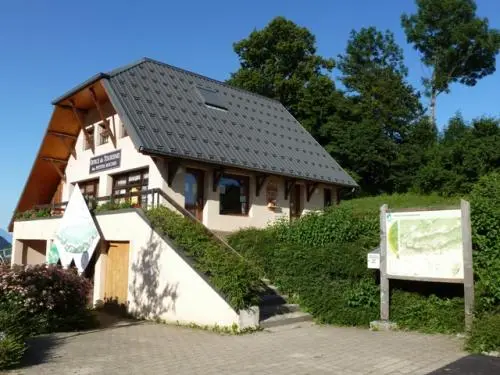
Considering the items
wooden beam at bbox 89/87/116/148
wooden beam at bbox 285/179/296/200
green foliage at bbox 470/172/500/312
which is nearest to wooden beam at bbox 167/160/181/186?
wooden beam at bbox 89/87/116/148

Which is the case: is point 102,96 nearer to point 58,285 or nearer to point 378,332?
point 58,285

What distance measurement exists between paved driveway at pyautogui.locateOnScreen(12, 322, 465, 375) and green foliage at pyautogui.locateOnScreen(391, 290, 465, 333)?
43cm

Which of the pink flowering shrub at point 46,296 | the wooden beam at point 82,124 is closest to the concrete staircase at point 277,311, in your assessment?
the pink flowering shrub at point 46,296

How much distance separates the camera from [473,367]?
6777 mm

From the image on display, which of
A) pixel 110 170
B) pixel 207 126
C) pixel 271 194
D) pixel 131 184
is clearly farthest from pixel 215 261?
pixel 110 170

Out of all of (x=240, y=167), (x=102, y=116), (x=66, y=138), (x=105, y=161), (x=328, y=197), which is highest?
(x=102, y=116)

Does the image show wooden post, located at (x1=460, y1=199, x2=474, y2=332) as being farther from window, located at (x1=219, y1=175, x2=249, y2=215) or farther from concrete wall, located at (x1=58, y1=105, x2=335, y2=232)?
window, located at (x1=219, y1=175, x2=249, y2=215)

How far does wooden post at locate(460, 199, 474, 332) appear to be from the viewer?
9.00 meters

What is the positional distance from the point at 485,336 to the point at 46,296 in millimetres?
8382

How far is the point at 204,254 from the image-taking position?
11.2 meters

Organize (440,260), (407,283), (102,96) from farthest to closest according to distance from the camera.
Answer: (102,96), (407,283), (440,260)

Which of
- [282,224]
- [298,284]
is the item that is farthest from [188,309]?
[282,224]

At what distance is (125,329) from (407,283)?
237 inches

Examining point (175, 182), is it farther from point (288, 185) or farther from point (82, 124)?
point (82, 124)
